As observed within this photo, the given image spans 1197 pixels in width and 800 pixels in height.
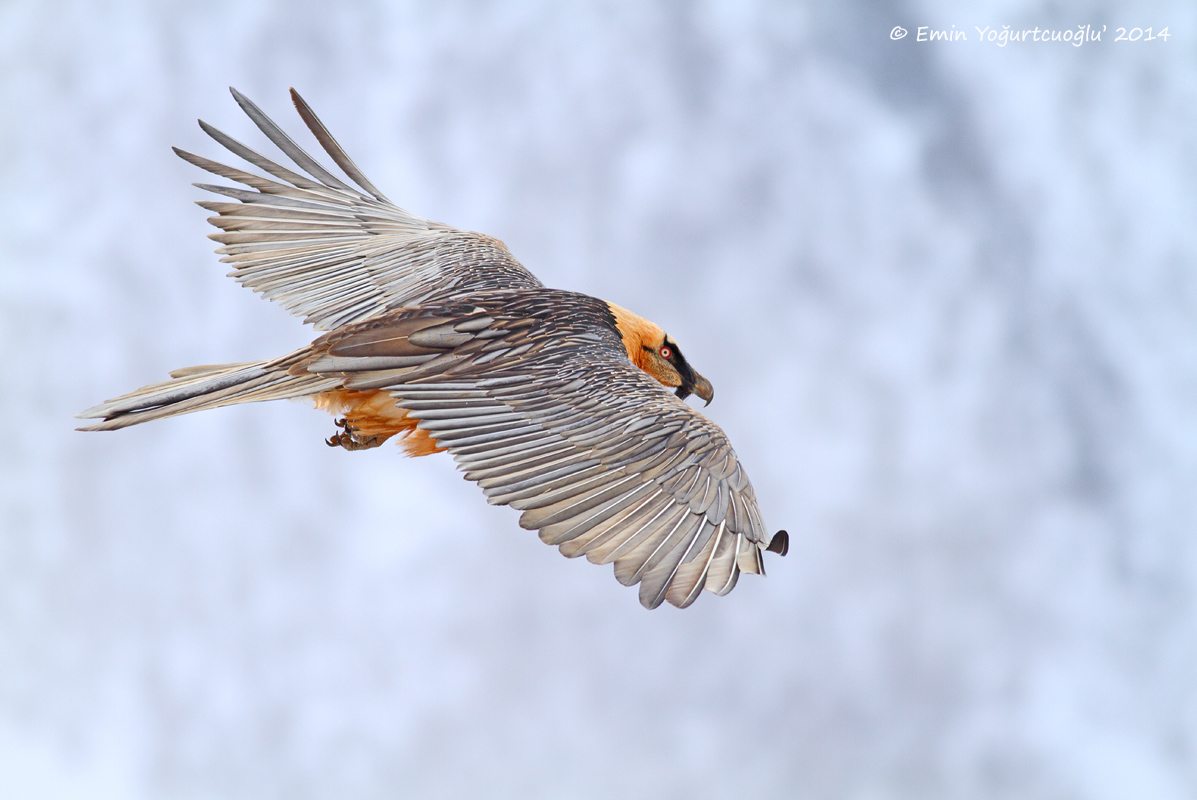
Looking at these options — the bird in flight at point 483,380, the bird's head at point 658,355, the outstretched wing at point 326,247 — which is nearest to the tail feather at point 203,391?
the bird in flight at point 483,380

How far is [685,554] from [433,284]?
3929 mm

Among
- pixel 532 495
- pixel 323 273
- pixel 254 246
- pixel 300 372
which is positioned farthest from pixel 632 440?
pixel 254 246

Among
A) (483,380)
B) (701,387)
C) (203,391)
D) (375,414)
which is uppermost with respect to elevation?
(701,387)

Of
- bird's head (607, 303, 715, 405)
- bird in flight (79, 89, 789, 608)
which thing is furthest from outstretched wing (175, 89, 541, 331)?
bird's head (607, 303, 715, 405)

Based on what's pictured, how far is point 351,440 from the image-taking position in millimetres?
6348

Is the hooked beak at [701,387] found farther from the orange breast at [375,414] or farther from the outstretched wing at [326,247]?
the orange breast at [375,414]

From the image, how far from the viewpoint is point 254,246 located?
7.82 meters

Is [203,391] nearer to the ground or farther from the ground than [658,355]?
nearer to the ground

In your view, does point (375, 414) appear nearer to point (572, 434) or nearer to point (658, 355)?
point (572, 434)

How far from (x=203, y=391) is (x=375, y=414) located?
101 cm

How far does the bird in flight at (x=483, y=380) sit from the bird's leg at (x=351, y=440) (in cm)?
1

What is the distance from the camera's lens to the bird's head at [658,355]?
25.3 feet

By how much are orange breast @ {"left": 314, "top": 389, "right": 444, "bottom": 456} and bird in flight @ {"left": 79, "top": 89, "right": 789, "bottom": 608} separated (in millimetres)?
11

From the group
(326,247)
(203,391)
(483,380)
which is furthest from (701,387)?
(203,391)
